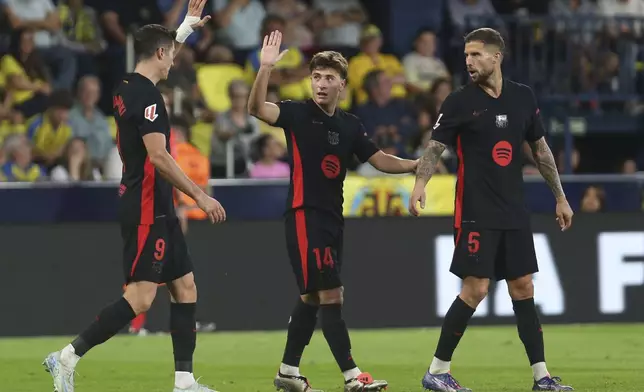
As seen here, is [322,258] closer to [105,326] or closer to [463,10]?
[105,326]

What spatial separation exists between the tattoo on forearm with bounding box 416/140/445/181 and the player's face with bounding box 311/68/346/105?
2.21 ft

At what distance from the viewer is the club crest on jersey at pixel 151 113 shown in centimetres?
843

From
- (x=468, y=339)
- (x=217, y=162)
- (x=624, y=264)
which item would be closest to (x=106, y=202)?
(x=217, y=162)

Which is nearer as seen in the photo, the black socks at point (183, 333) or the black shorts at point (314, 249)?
the black socks at point (183, 333)

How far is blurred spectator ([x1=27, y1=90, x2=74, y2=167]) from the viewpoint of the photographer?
1636 centimetres

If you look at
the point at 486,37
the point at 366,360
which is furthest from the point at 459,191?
the point at 366,360

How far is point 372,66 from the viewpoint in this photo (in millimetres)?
19156

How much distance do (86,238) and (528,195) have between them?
4.92m

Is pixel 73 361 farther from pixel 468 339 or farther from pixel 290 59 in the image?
pixel 290 59

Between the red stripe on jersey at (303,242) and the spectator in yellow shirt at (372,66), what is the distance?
31.8 feet

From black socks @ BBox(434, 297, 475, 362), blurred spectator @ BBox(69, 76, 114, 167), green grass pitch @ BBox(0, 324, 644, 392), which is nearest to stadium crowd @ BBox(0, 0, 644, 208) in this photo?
blurred spectator @ BBox(69, 76, 114, 167)

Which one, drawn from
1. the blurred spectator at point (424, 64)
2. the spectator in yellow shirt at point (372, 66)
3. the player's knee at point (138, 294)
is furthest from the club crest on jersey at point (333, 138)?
the blurred spectator at point (424, 64)

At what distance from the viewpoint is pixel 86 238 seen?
47.8 feet

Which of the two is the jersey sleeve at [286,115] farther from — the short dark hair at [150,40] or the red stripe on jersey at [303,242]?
the short dark hair at [150,40]
